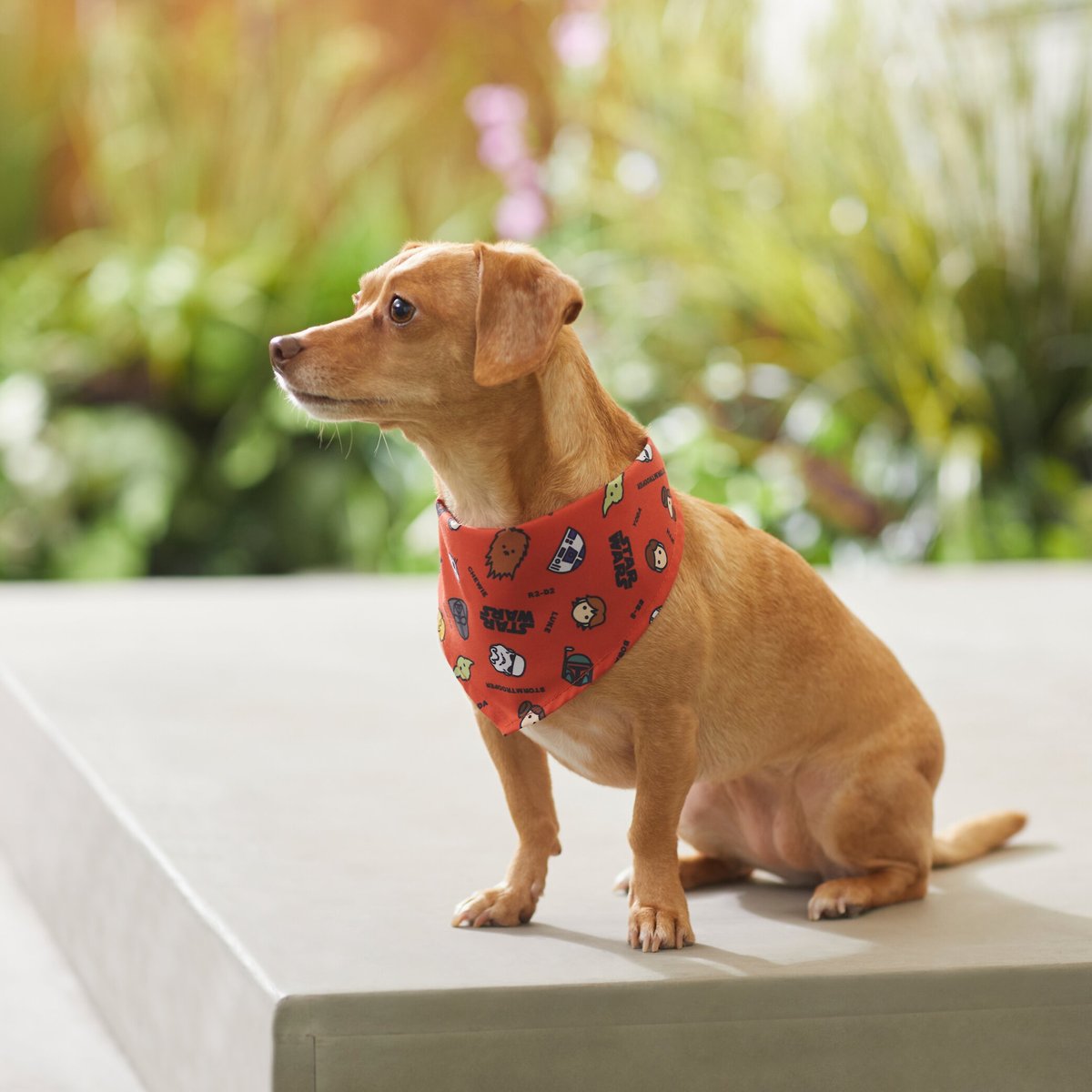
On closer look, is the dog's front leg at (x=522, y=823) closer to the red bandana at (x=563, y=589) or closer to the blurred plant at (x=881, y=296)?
the red bandana at (x=563, y=589)

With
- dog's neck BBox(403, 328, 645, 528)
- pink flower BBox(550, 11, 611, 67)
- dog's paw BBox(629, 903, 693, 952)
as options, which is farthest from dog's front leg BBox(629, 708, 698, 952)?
pink flower BBox(550, 11, 611, 67)

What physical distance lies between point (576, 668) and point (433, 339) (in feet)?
1.04

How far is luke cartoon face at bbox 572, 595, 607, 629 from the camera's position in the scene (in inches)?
56.1

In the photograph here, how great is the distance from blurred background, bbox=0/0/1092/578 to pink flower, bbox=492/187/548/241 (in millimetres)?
16

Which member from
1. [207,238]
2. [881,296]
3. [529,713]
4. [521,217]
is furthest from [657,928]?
[207,238]

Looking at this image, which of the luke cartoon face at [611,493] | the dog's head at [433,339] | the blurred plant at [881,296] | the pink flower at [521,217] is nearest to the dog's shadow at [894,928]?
the luke cartoon face at [611,493]

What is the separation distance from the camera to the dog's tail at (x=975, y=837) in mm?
1822

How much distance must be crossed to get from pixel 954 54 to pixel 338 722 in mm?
3736

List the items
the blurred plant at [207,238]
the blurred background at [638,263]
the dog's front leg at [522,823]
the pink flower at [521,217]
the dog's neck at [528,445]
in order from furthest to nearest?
the pink flower at [521,217] < the blurred plant at [207,238] < the blurred background at [638,263] < the dog's front leg at [522,823] < the dog's neck at [528,445]

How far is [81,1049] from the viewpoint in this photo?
1817 millimetres

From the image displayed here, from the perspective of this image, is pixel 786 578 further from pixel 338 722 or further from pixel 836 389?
pixel 836 389

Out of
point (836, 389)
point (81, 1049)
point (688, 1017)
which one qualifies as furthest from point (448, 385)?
point (836, 389)

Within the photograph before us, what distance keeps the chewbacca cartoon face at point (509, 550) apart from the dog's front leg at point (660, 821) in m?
0.19

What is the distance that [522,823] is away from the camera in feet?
5.09
